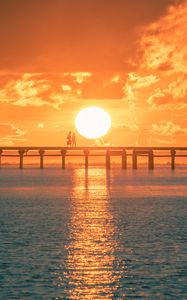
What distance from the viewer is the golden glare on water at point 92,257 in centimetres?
1919

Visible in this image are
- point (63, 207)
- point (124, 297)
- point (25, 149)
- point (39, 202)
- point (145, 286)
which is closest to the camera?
point (124, 297)

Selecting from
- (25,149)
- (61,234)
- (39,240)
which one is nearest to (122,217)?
(61,234)

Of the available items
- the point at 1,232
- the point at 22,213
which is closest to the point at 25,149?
the point at 22,213

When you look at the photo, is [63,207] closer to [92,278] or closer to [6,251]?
[6,251]

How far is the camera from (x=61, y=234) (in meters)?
32.0

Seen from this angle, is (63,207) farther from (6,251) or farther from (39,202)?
(6,251)

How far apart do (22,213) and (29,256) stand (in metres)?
20.3

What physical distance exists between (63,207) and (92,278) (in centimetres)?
3032

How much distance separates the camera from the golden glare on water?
63.0 ft

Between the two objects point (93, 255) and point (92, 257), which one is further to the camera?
point (93, 255)

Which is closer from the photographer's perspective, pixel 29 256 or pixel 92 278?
pixel 92 278

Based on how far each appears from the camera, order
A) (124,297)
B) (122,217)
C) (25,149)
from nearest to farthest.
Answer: (124,297), (122,217), (25,149)

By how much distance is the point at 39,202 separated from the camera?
184 feet

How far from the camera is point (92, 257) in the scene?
24656mm
